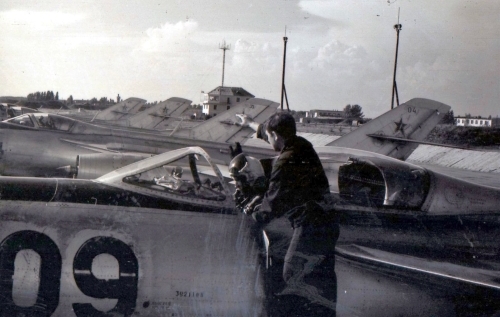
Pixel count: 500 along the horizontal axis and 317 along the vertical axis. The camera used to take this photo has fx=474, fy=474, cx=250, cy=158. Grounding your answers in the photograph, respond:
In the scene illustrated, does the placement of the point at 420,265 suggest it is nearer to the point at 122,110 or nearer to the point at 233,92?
the point at 233,92

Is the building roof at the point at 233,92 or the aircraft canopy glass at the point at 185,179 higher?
the building roof at the point at 233,92

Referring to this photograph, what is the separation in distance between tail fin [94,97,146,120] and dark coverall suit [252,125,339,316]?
13.7m

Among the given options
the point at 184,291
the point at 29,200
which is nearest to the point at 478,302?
the point at 184,291

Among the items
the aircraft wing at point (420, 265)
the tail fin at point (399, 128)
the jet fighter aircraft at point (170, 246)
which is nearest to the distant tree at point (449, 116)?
the tail fin at point (399, 128)

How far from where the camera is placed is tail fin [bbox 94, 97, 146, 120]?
16156 mm

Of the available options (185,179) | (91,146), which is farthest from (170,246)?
(91,146)

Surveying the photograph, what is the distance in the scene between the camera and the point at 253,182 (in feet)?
10.1

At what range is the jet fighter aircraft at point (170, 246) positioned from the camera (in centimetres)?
273

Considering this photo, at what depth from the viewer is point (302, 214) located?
9.43ft

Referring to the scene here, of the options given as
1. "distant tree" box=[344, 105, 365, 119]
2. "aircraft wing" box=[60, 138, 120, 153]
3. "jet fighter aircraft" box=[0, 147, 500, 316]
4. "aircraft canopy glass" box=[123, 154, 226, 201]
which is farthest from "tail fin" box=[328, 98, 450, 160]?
"aircraft canopy glass" box=[123, 154, 226, 201]

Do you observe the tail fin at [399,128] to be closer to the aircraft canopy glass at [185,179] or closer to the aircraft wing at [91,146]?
the aircraft wing at [91,146]

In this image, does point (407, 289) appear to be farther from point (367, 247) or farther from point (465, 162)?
point (465, 162)

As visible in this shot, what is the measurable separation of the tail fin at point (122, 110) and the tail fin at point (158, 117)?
20.9 inches

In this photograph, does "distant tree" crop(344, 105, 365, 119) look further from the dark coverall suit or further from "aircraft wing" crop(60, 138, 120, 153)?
the dark coverall suit
